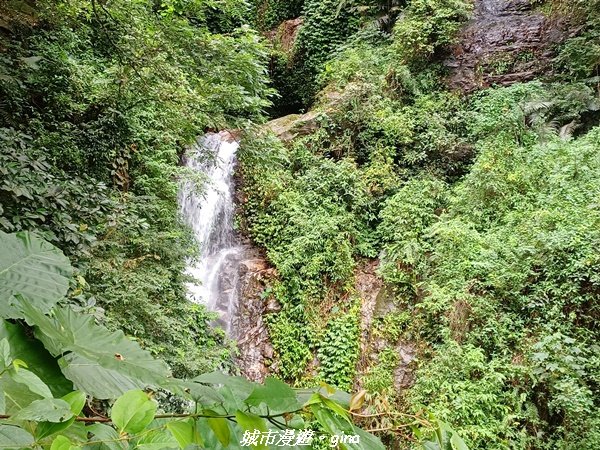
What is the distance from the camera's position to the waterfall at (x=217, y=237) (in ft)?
23.2

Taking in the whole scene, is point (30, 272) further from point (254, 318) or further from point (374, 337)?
point (254, 318)

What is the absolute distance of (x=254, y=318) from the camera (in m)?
6.95

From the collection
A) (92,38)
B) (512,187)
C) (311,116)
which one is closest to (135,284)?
(92,38)

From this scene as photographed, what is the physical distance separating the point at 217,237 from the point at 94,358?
24.0 ft

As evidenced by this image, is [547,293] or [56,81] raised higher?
[56,81]

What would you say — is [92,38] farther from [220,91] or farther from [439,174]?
[439,174]

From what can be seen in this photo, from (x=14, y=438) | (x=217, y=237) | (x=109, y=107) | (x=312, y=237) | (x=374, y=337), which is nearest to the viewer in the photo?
(x=14, y=438)

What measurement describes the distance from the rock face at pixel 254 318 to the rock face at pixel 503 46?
18.6 feet

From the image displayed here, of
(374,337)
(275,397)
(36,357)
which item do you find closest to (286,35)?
(374,337)

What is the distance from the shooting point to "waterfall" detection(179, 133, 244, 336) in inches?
279

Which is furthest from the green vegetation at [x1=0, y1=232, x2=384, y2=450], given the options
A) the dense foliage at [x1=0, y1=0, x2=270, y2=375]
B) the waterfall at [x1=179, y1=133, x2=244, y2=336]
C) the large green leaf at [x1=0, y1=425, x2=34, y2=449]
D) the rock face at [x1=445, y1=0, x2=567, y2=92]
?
the rock face at [x1=445, y1=0, x2=567, y2=92]

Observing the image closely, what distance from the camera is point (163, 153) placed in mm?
5922

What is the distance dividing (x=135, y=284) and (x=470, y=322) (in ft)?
13.0

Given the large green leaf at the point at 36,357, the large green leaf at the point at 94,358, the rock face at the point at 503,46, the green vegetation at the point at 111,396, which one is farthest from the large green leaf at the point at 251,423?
the rock face at the point at 503,46
